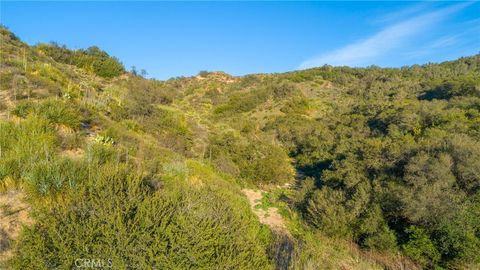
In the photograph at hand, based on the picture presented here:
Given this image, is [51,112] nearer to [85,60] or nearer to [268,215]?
[268,215]

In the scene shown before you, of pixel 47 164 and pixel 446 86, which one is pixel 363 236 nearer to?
pixel 47 164

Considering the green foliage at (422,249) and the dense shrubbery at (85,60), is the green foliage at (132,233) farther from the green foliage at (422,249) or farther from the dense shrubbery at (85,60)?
the dense shrubbery at (85,60)

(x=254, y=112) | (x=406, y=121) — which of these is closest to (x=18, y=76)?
(x=406, y=121)

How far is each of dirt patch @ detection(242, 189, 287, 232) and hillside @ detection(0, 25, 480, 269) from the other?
0.09m

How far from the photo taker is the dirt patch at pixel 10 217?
5168 mm

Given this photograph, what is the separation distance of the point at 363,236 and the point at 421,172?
3205 mm

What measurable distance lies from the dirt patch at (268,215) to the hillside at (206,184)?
0.09 m

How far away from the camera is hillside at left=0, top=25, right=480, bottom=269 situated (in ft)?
15.6

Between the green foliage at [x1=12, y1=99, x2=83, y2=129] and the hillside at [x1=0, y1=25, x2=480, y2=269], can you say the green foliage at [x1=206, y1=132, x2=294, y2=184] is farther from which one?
the green foliage at [x1=12, y1=99, x2=83, y2=129]

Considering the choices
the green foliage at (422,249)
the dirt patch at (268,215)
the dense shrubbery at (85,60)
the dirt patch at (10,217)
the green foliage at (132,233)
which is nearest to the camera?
the green foliage at (132,233)

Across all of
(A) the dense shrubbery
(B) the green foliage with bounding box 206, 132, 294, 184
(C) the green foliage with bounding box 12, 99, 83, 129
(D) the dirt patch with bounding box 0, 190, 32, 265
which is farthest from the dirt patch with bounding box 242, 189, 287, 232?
(A) the dense shrubbery

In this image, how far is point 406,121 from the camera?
20891mm

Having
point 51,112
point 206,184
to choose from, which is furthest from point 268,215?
point 51,112

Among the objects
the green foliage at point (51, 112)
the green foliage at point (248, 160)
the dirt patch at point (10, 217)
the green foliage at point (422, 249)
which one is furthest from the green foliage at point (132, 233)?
the green foliage at point (248, 160)
